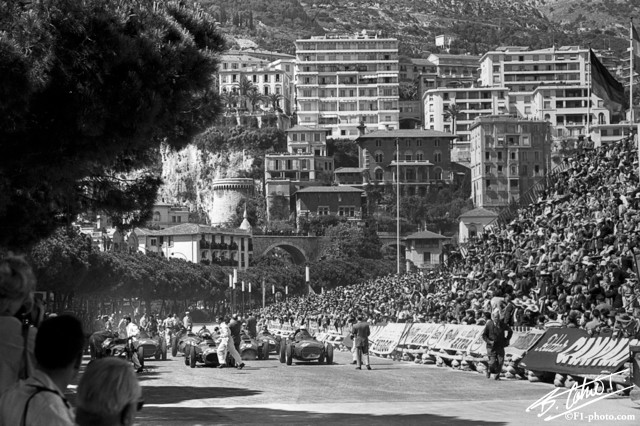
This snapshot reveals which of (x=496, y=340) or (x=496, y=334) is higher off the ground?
(x=496, y=334)

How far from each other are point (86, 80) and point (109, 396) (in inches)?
459

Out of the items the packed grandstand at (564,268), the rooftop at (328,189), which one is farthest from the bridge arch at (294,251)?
the packed grandstand at (564,268)

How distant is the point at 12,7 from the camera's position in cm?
1678

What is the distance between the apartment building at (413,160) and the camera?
638ft

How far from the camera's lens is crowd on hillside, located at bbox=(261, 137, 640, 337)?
2702 cm

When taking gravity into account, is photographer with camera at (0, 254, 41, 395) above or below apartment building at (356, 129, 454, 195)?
below

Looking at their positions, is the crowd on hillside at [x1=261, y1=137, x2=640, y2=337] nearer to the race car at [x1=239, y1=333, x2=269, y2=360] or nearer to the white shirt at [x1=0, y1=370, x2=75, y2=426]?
the race car at [x1=239, y1=333, x2=269, y2=360]

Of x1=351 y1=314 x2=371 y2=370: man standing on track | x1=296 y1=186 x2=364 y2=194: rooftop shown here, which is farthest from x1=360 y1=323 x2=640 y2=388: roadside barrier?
x1=296 y1=186 x2=364 y2=194: rooftop

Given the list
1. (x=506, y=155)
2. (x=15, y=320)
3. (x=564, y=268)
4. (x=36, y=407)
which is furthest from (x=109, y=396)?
(x=506, y=155)

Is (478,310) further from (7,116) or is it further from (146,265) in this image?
(146,265)

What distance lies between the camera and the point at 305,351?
3569 centimetres

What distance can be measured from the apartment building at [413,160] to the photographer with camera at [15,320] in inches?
7337

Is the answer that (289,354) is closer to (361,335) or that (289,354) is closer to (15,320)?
(361,335)

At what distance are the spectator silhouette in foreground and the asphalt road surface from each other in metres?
11.4
